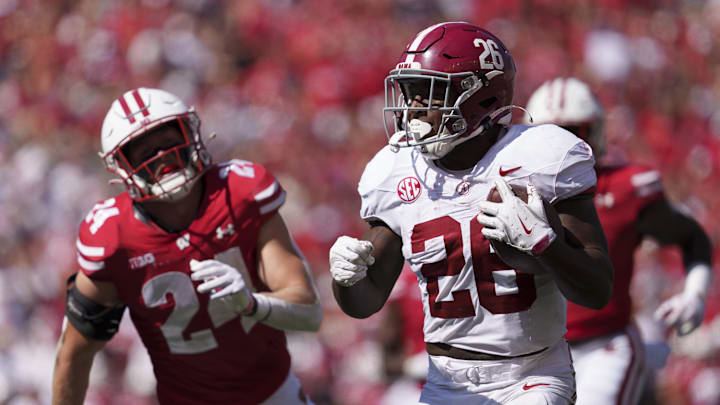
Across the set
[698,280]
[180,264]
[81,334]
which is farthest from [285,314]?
[698,280]

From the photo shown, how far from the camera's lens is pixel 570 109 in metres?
4.16

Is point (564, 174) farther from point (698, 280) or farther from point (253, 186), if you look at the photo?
point (698, 280)

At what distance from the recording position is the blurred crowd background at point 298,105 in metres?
7.11

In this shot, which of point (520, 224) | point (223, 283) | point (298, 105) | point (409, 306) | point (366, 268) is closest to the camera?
point (520, 224)

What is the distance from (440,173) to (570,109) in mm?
1575

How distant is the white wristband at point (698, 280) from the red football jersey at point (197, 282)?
5.59 feet

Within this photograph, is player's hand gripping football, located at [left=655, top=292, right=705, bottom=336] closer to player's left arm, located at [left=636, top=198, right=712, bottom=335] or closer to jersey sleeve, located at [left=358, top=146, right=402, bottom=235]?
player's left arm, located at [left=636, top=198, right=712, bottom=335]

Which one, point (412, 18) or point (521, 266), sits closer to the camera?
point (521, 266)

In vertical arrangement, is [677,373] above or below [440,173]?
below

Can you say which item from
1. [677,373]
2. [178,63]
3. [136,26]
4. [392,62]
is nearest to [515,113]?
[677,373]

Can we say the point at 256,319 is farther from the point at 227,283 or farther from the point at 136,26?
the point at 136,26

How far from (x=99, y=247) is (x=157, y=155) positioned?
0.36 meters

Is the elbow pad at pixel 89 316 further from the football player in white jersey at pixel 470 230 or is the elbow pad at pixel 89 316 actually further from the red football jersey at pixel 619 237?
the red football jersey at pixel 619 237

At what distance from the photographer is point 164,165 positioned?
3.35m
